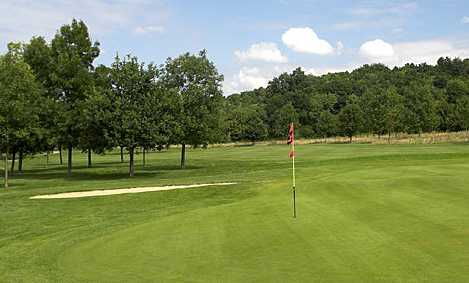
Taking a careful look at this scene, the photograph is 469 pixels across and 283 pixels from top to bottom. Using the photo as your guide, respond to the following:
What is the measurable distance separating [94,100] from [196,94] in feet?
44.5

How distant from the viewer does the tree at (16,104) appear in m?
36.2

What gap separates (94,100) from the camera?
42.6 meters

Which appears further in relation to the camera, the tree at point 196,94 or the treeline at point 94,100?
the tree at point 196,94

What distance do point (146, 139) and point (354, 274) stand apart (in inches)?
1349

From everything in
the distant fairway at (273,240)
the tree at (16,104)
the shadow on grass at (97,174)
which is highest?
the tree at (16,104)

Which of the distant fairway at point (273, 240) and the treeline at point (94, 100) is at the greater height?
the treeline at point (94, 100)

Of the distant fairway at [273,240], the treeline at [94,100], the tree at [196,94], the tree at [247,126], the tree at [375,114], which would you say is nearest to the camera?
the distant fairway at [273,240]

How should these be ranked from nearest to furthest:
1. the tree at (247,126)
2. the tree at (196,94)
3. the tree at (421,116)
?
the tree at (196,94), the tree at (421,116), the tree at (247,126)

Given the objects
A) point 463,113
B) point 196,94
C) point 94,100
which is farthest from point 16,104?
point 463,113

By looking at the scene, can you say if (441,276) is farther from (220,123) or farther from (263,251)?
(220,123)

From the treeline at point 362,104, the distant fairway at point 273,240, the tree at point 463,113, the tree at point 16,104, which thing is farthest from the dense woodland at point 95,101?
the tree at point 463,113

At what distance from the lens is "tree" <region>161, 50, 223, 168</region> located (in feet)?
174

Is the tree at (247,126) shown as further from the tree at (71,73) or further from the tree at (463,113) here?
the tree at (71,73)

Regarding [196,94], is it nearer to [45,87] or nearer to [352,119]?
[45,87]
